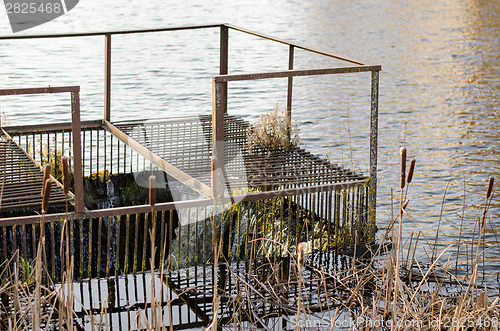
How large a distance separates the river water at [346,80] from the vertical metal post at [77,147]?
251 cm

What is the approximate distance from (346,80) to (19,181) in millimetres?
10062

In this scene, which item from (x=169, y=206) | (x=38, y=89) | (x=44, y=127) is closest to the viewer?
(x=38, y=89)

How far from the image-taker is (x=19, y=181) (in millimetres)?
5629

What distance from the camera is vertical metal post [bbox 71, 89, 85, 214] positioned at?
4.83 m

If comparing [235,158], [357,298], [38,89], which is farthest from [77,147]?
[357,298]

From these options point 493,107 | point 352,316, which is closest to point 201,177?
point 352,316

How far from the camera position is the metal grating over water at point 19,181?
5188 mm

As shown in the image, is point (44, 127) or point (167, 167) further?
point (44, 127)

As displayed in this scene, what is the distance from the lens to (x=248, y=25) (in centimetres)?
2100

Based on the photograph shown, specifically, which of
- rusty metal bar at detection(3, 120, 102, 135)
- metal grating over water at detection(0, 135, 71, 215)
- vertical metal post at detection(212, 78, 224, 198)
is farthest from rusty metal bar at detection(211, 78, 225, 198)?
rusty metal bar at detection(3, 120, 102, 135)

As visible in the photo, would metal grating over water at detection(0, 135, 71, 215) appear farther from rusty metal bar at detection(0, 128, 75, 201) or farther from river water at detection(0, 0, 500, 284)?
river water at detection(0, 0, 500, 284)

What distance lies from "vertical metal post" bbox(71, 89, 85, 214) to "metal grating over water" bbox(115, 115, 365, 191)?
1123 millimetres

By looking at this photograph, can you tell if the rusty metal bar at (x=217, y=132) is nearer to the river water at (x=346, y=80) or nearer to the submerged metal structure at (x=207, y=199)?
the submerged metal structure at (x=207, y=199)

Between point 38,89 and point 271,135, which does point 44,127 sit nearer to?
point 271,135
